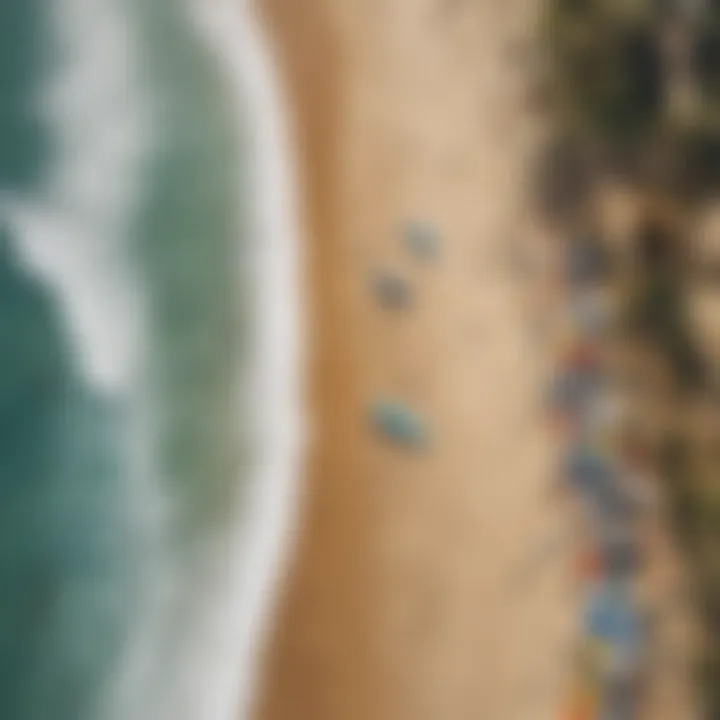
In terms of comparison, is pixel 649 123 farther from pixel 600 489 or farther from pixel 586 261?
pixel 600 489

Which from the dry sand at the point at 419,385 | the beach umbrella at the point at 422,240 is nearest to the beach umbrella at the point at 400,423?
the dry sand at the point at 419,385

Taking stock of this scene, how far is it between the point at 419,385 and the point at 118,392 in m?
0.19

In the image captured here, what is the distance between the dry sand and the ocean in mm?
27

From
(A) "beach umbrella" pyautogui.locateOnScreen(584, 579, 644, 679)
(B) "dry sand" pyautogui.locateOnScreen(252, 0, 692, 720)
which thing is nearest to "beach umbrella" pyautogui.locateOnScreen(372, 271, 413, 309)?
(B) "dry sand" pyautogui.locateOnScreen(252, 0, 692, 720)

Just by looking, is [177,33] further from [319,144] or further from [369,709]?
[369,709]

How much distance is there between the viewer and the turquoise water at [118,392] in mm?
719

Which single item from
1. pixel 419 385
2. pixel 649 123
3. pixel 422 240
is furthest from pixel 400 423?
pixel 649 123

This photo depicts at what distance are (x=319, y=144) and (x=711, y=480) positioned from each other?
35cm

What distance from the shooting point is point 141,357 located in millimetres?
850

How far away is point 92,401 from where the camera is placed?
2.68ft

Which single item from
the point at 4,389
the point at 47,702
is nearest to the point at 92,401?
the point at 4,389

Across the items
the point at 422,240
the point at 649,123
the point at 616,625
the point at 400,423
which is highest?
the point at 649,123

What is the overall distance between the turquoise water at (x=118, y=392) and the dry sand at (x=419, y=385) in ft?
0.20

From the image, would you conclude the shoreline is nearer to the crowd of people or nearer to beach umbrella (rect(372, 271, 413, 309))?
beach umbrella (rect(372, 271, 413, 309))
